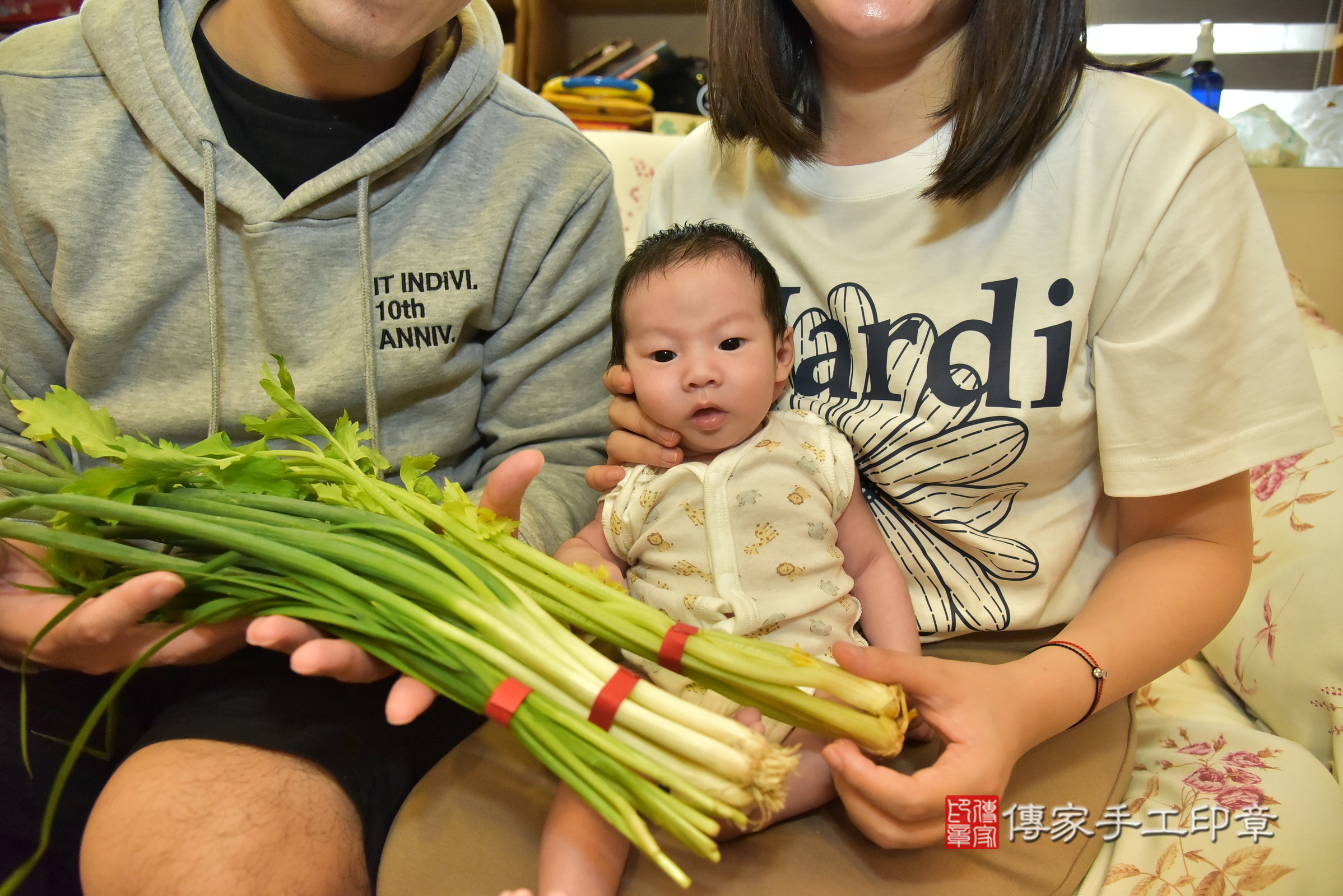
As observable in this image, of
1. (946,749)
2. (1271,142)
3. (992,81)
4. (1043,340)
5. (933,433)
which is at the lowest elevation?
(946,749)

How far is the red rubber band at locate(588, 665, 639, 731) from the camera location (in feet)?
2.02

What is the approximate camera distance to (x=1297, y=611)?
1.11 metres

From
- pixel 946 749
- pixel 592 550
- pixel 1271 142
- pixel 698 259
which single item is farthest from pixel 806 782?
pixel 1271 142

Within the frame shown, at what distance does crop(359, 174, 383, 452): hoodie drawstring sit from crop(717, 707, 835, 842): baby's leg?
26.0 inches

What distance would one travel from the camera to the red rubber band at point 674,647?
65 cm

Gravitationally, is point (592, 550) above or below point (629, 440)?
below

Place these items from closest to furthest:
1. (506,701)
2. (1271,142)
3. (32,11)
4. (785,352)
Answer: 1. (506,701)
2. (785,352)
3. (1271,142)
4. (32,11)

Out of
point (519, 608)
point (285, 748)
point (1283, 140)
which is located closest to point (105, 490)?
point (285, 748)

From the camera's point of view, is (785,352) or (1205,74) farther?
(1205,74)

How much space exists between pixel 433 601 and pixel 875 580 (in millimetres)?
564

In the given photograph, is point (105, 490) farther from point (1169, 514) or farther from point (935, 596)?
point (1169, 514)

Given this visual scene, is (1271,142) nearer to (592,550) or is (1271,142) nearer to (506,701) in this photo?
(592,550)

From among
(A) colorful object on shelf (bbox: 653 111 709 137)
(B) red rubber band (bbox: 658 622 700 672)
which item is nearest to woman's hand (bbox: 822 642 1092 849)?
(B) red rubber band (bbox: 658 622 700 672)

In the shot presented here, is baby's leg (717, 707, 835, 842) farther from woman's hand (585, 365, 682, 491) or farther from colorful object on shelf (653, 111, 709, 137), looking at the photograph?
colorful object on shelf (653, 111, 709, 137)
